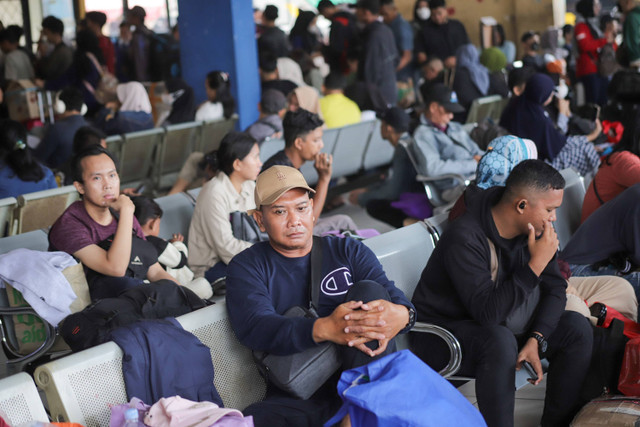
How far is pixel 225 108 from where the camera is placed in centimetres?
795

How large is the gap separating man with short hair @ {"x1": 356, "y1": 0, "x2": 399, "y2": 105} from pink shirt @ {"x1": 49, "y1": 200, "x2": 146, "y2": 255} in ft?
20.5

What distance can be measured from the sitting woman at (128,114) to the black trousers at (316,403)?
17.5ft

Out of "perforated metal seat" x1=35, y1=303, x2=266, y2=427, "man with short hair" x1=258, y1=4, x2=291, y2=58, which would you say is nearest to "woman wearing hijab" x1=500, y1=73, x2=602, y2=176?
"man with short hair" x1=258, y1=4, x2=291, y2=58

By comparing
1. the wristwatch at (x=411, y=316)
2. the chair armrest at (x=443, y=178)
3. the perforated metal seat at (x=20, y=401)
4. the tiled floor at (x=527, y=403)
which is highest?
the perforated metal seat at (x=20, y=401)

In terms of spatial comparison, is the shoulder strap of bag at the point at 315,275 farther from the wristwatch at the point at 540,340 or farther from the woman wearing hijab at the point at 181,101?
the woman wearing hijab at the point at 181,101

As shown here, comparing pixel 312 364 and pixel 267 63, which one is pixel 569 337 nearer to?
pixel 312 364

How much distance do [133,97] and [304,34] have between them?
4174 millimetres

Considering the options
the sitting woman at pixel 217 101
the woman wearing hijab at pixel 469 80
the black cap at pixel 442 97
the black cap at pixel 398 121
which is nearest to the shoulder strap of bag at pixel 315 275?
the black cap at pixel 442 97

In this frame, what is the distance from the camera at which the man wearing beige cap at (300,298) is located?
2.40 metres

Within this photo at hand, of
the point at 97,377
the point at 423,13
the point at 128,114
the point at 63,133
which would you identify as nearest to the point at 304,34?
the point at 423,13

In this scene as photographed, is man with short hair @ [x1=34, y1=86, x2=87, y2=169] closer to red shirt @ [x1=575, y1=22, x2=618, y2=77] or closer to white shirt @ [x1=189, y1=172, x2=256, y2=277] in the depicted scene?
white shirt @ [x1=189, y1=172, x2=256, y2=277]

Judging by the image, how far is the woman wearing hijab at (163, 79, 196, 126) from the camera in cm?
808

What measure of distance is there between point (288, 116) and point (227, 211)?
34.2 inches

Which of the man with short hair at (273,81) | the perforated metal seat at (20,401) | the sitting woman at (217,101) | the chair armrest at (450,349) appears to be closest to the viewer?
the perforated metal seat at (20,401)
